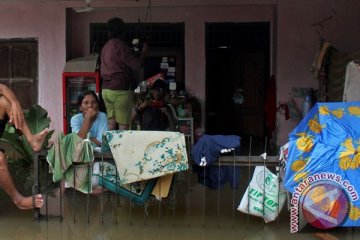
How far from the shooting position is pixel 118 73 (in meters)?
6.81

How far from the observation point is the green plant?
6.69 m

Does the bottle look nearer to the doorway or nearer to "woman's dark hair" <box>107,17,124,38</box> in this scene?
the doorway

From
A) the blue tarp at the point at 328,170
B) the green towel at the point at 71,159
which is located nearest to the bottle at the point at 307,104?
the blue tarp at the point at 328,170

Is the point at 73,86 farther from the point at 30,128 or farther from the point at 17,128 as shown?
the point at 17,128

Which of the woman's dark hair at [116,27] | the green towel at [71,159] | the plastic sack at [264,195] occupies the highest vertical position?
the woman's dark hair at [116,27]

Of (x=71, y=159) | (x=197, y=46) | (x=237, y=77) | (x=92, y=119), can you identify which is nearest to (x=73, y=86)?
(x=197, y=46)

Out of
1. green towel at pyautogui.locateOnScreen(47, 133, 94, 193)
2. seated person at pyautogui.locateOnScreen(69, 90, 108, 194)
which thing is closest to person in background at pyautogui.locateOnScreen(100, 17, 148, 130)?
seated person at pyautogui.locateOnScreen(69, 90, 108, 194)

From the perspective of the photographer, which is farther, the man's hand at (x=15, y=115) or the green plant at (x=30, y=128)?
the green plant at (x=30, y=128)

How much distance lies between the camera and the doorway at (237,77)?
10.6 metres

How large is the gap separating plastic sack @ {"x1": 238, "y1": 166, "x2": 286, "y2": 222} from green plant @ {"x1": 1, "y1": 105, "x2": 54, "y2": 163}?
2.39m

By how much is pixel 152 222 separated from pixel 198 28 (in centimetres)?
558

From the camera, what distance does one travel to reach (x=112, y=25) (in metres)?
6.75

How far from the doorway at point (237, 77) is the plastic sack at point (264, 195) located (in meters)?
5.61

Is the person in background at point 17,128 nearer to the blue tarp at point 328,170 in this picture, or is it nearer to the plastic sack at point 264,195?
the plastic sack at point 264,195
